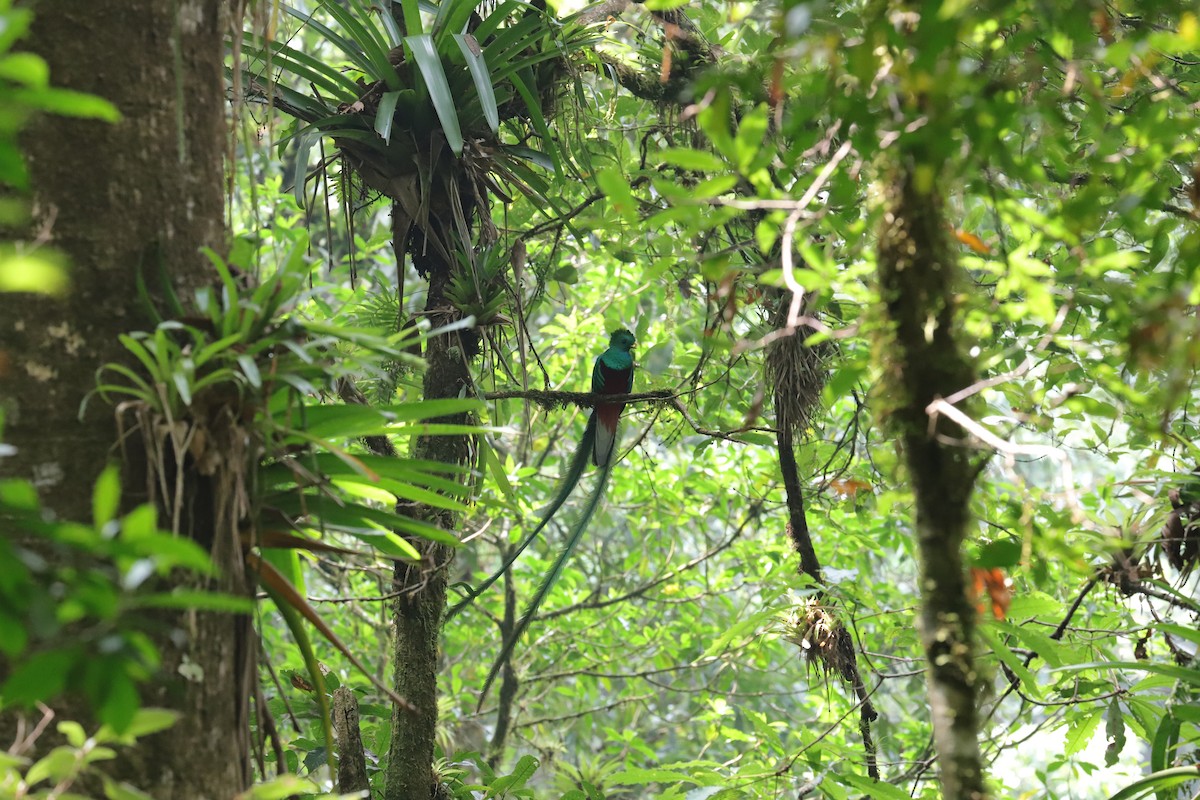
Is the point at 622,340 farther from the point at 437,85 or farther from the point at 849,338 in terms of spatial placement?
the point at 437,85

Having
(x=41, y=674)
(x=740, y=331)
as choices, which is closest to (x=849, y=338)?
(x=740, y=331)

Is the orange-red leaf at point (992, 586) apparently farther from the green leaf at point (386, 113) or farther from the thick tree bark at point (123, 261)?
the green leaf at point (386, 113)

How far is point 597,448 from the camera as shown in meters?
2.81

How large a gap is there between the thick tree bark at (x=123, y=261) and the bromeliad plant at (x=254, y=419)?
0.03 meters

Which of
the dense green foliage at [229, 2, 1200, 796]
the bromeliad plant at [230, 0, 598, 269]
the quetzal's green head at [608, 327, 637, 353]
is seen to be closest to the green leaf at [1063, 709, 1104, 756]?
the dense green foliage at [229, 2, 1200, 796]

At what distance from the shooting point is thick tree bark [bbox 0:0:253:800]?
94 centimetres

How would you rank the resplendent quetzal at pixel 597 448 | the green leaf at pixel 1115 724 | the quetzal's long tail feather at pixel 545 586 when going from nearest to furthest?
1. the green leaf at pixel 1115 724
2. the quetzal's long tail feather at pixel 545 586
3. the resplendent quetzal at pixel 597 448

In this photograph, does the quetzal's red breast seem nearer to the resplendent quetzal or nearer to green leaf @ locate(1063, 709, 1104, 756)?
the resplendent quetzal

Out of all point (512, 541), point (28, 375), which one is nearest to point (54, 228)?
point (28, 375)

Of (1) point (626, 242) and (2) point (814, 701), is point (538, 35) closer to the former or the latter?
(1) point (626, 242)

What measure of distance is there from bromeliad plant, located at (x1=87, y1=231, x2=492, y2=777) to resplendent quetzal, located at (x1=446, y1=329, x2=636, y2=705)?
1.00 m

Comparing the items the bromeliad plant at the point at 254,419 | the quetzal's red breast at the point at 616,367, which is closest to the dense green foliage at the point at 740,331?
the bromeliad plant at the point at 254,419

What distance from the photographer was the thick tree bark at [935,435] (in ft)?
3.12

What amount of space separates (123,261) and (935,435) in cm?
83
